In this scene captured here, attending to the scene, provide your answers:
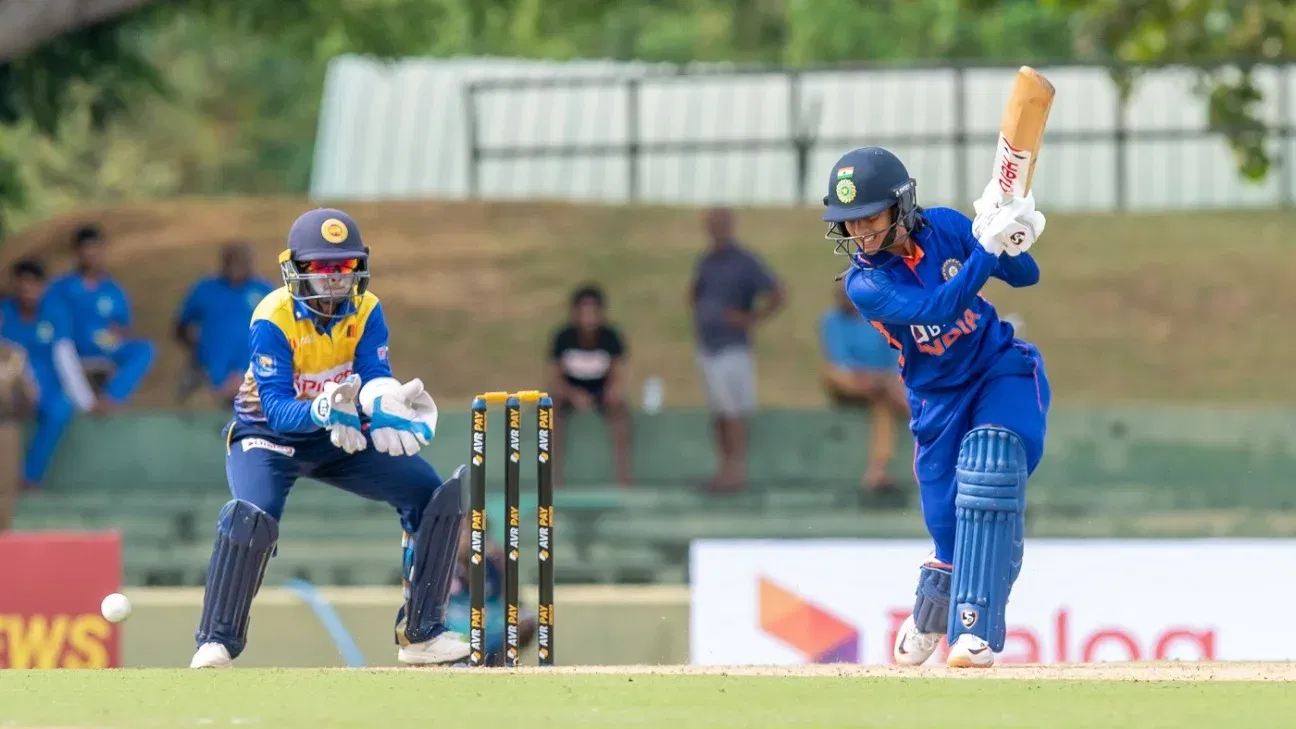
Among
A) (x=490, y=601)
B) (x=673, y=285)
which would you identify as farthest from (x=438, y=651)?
(x=673, y=285)

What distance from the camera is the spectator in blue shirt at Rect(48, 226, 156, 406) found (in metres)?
15.8

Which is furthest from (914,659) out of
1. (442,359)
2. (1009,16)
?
(1009,16)

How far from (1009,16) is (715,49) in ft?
23.9

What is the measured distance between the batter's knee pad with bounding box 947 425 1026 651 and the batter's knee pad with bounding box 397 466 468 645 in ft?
6.15

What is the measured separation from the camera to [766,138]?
26.8m

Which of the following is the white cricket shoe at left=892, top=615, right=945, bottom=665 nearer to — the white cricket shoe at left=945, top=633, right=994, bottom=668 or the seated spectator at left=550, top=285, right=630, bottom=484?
the white cricket shoe at left=945, top=633, right=994, bottom=668

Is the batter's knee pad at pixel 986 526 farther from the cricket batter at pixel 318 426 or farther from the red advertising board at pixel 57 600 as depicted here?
the red advertising board at pixel 57 600

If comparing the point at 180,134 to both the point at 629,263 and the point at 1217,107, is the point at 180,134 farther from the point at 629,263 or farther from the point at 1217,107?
the point at 1217,107

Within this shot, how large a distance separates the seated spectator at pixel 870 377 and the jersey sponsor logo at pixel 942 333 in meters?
7.37

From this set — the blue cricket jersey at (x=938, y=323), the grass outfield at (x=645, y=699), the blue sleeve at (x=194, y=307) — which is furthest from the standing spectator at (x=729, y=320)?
the grass outfield at (x=645, y=699)

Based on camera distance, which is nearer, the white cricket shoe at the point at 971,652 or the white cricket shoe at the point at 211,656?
the white cricket shoe at the point at 971,652

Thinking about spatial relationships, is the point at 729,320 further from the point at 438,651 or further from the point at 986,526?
the point at 986,526

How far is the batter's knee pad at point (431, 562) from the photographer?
329 inches

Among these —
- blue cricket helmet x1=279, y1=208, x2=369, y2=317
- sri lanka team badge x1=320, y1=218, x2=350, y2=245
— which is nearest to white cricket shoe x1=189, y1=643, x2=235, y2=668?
blue cricket helmet x1=279, y1=208, x2=369, y2=317
